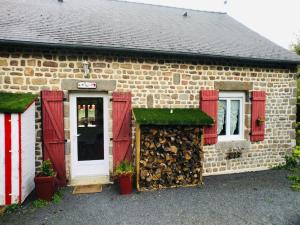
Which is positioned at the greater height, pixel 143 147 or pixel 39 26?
pixel 39 26

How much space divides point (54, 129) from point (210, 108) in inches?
156

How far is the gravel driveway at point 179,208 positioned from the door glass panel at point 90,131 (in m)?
1.20

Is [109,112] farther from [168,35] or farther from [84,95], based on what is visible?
[168,35]

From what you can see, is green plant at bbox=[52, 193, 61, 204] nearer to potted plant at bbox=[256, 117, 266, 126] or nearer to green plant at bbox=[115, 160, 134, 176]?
green plant at bbox=[115, 160, 134, 176]

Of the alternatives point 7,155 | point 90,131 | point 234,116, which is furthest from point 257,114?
point 7,155

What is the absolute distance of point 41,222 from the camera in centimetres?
392

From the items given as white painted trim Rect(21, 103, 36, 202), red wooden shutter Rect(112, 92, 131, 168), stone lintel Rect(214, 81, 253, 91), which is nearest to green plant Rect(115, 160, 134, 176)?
red wooden shutter Rect(112, 92, 131, 168)

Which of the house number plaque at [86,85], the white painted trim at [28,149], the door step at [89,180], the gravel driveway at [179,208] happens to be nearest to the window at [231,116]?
the gravel driveway at [179,208]

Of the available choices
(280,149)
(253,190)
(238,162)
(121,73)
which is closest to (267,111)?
(280,149)

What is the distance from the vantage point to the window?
22.1 ft

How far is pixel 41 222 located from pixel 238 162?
5191 mm

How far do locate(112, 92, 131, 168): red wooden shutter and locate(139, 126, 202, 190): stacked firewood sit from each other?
0.72 metres

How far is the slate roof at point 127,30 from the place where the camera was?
5.57 m

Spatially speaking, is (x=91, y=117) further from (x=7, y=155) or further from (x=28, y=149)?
(x=7, y=155)
